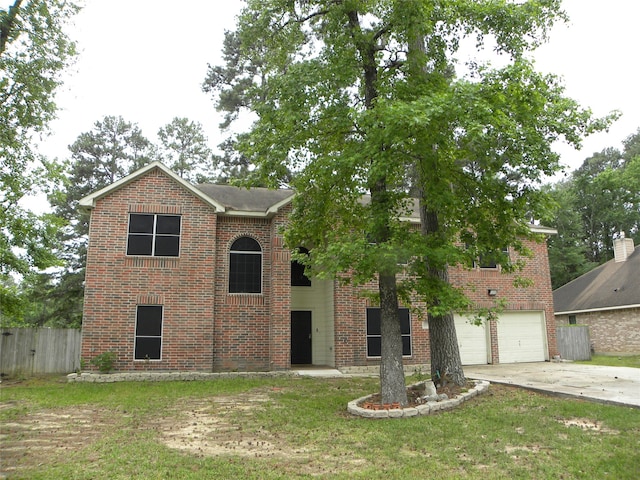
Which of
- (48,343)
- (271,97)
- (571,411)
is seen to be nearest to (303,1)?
(271,97)

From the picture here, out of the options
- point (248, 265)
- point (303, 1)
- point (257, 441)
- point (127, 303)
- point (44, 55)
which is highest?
point (44, 55)

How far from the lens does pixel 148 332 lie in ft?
48.6

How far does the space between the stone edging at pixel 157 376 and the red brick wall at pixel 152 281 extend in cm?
43

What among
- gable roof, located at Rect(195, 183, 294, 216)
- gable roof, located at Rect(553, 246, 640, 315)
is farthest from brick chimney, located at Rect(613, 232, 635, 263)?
gable roof, located at Rect(195, 183, 294, 216)

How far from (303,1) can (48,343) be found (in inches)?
544

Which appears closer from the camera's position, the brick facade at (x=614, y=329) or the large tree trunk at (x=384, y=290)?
the large tree trunk at (x=384, y=290)

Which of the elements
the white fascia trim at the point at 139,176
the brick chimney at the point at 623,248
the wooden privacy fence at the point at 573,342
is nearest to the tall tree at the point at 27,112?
the white fascia trim at the point at 139,176

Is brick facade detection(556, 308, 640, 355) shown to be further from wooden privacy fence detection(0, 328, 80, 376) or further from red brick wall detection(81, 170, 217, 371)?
wooden privacy fence detection(0, 328, 80, 376)

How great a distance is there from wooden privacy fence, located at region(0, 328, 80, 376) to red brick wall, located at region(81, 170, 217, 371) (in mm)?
2780

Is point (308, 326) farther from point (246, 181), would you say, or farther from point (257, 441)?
point (257, 441)

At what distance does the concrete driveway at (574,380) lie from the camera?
31.3ft

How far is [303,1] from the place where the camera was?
10664 mm

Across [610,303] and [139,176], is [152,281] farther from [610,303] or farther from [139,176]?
[610,303]

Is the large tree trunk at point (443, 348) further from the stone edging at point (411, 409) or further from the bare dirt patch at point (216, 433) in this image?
the bare dirt patch at point (216, 433)
